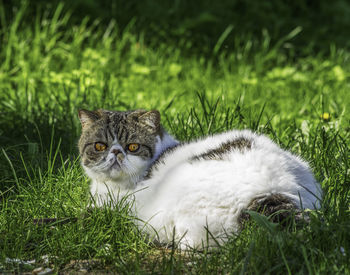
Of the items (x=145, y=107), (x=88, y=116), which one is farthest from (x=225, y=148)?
(x=145, y=107)

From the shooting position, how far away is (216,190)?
245 centimetres

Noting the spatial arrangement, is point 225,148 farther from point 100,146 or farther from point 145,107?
point 145,107

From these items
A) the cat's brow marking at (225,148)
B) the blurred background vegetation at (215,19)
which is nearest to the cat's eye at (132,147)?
the cat's brow marking at (225,148)

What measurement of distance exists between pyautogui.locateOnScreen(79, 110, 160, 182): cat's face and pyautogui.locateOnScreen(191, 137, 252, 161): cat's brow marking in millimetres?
431

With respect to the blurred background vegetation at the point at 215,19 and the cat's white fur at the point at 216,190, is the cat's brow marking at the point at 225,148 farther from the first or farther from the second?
the blurred background vegetation at the point at 215,19

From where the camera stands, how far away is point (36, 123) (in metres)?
4.16

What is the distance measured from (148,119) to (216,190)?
90 centimetres

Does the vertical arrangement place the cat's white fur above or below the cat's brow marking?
below

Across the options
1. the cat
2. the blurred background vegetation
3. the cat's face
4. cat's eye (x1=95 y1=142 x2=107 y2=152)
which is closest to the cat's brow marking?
the cat

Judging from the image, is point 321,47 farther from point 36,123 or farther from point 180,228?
point 180,228

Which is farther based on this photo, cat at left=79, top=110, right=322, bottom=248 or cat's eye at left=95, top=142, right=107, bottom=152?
cat's eye at left=95, top=142, right=107, bottom=152

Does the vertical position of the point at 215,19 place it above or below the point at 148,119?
above

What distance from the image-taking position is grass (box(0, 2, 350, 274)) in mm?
2275

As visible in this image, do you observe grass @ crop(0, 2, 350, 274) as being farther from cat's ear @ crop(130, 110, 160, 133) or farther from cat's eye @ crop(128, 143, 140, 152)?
cat's ear @ crop(130, 110, 160, 133)
